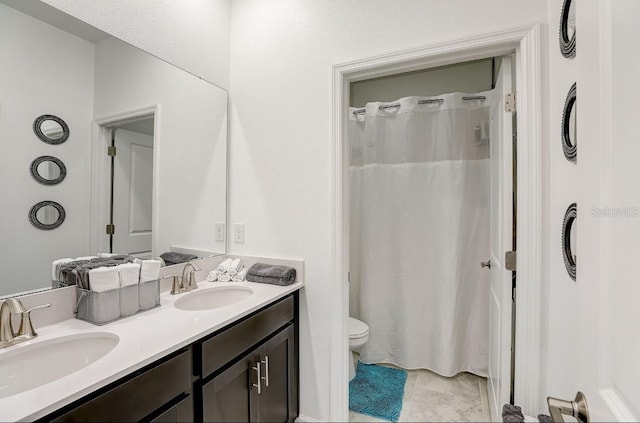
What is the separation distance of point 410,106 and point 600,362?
212 cm

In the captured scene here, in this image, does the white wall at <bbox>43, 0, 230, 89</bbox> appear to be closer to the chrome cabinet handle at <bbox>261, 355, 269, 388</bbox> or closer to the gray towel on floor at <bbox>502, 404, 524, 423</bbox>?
the chrome cabinet handle at <bbox>261, 355, 269, 388</bbox>

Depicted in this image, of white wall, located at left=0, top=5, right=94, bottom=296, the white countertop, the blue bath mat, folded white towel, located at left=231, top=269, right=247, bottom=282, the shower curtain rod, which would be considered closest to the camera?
the white countertop

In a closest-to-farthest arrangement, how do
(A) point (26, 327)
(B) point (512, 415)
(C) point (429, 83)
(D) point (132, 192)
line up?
(B) point (512, 415), (A) point (26, 327), (D) point (132, 192), (C) point (429, 83)

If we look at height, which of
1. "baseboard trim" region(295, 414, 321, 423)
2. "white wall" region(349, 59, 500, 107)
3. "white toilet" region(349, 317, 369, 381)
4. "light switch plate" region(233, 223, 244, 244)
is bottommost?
"baseboard trim" region(295, 414, 321, 423)

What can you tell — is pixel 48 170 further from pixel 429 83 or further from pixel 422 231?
pixel 429 83

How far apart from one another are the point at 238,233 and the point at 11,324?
3.38 ft

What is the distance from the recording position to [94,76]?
124cm

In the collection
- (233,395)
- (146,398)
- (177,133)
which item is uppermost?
(177,133)

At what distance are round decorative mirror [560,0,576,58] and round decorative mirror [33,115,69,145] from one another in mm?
1829

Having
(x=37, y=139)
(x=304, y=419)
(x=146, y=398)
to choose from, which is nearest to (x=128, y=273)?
(x=146, y=398)

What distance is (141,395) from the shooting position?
844mm

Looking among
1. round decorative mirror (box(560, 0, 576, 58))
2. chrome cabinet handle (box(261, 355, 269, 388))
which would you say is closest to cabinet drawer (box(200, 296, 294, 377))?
chrome cabinet handle (box(261, 355, 269, 388))

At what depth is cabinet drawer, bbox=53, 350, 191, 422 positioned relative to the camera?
73 cm

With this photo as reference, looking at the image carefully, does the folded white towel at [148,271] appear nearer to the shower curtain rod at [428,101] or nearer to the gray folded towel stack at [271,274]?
the gray folded towel stack at [271,274]
